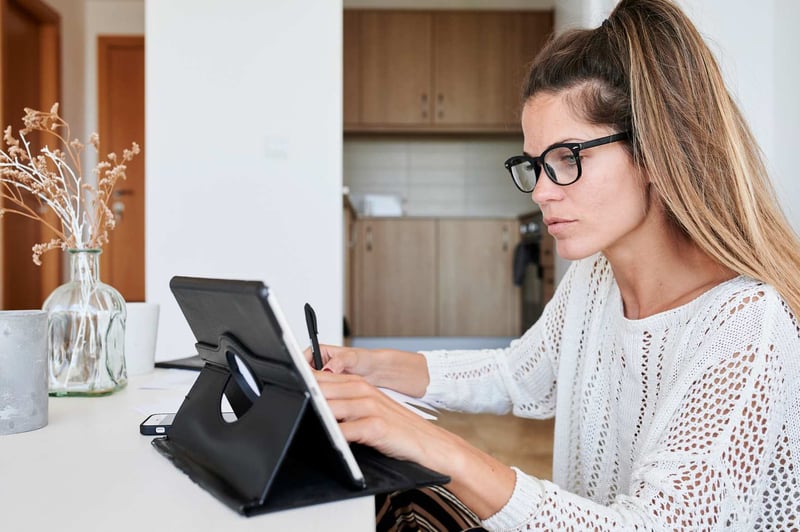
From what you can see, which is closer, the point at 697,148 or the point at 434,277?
the point at 697,148

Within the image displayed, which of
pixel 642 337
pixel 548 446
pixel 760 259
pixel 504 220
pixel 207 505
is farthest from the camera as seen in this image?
pixel 504 220

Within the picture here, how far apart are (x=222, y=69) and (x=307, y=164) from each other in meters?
0.58

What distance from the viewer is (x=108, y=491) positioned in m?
0.60

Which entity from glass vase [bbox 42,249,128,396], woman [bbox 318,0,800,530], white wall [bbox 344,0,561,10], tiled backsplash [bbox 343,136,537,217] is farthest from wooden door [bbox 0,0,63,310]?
woman [bbox 318,0,800,530]

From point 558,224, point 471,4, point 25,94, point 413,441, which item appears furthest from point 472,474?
point 471,4

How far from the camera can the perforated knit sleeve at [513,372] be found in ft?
3.88

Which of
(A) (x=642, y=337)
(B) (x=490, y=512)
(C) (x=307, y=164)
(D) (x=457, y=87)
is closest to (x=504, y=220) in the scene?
(D) (x=457, y=87)

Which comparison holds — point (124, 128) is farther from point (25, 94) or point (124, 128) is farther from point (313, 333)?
point (313, 333)

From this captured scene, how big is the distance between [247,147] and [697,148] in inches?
106

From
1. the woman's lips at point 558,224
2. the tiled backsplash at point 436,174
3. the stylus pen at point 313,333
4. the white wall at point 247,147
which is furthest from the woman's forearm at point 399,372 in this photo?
the tiled backsplash at point 436,174

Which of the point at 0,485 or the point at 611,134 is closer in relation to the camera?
the point at 0,485

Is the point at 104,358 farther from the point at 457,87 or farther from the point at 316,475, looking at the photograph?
the point at 457,87

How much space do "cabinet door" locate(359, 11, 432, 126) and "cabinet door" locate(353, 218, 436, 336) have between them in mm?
888

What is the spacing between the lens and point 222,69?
3293 millimetres
